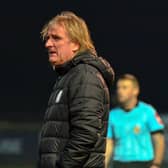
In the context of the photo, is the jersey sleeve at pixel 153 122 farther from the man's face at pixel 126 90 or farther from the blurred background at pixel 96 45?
the blurred background at pixel 96 45

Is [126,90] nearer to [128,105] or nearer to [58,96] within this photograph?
[128,105]

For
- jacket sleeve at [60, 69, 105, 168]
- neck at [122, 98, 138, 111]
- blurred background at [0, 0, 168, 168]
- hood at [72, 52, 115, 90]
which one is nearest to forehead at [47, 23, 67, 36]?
hood at [72, 52, 115, 90]

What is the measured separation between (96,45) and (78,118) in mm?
11834

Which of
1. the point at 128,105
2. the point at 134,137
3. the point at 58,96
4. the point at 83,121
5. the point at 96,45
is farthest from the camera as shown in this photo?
the point at 96,45

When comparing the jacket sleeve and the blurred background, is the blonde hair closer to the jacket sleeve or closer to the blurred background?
the jacket sleeve

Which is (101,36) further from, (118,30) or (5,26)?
(5,26)

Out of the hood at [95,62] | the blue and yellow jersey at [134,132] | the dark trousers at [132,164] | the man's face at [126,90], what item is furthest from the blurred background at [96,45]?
the hood at [95,62]

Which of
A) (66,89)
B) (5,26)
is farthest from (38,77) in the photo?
(66,89)

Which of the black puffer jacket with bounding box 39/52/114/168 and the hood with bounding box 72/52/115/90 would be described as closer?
the black puffer jacket with bounding box 39/52/114/168

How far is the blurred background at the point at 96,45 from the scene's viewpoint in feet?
48.0

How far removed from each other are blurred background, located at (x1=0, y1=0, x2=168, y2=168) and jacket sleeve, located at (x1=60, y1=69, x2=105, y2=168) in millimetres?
10540

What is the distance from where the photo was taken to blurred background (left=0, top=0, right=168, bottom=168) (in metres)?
14.6

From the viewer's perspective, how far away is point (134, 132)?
6750mm

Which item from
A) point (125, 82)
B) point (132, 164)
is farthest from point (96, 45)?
point (132, 164)
